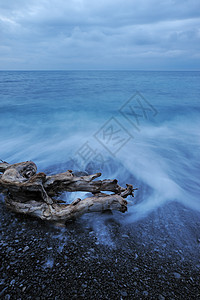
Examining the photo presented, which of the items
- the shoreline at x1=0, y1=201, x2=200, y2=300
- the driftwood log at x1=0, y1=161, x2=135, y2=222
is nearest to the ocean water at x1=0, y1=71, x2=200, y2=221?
the driftwood log at x1=0, y1=161, x2=135, y2=222

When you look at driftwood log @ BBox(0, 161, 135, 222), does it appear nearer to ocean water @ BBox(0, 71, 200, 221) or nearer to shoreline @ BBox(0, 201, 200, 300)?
shoreline @ BBox(0, 201, 200, 300)

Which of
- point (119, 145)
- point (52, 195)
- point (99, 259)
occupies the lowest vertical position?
point (119, 145)

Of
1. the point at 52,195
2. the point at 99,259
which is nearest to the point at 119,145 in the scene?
the point at 52,195

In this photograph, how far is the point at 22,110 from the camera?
43.7 feet

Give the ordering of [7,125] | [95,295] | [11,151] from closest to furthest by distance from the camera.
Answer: [95,295] → [11,151] → [7,125]

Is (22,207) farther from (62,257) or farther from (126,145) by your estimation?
(126,145)

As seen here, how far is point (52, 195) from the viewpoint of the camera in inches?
147

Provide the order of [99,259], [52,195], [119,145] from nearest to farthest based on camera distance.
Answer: [99,259], [52,195], [119,145]

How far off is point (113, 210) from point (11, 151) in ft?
16.0

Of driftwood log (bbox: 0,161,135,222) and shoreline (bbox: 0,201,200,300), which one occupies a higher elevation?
driftwood log (bbox: 0,161,135,222)

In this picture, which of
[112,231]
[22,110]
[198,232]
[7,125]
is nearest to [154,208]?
[198,232]

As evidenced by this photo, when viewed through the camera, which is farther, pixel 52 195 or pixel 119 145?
pixel 119 145

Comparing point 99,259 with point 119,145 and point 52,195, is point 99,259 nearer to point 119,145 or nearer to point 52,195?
point 52,195

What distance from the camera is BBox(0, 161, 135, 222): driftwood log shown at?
10.0ft
